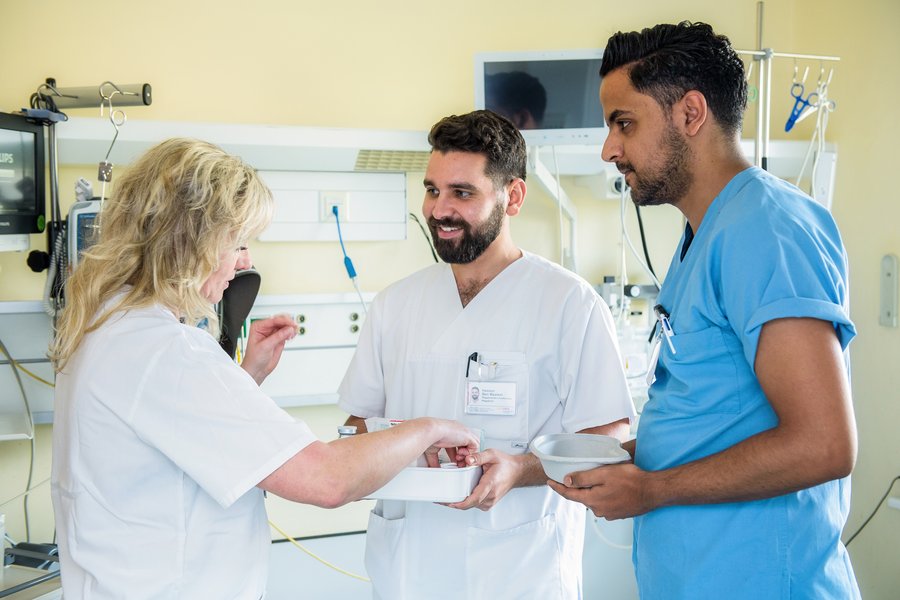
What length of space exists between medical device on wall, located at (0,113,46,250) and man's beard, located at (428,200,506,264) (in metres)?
1.03

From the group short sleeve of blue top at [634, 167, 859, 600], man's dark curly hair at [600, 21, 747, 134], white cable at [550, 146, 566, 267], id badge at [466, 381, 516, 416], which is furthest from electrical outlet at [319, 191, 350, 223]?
short sleeve of blue top at [634, 167, 859, 600]

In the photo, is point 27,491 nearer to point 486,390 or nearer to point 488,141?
point 486,390

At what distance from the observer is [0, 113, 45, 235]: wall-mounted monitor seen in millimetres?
1876

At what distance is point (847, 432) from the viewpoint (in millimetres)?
918

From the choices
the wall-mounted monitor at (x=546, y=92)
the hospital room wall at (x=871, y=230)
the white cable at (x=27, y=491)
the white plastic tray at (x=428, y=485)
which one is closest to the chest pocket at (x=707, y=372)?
the white plastic tray at (x=428, y=485)

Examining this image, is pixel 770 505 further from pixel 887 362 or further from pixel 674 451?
pixel 887 362

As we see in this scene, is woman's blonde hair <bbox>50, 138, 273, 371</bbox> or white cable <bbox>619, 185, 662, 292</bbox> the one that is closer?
woman's blonde hair <bbox>50, 138, 273, 371</bbox>

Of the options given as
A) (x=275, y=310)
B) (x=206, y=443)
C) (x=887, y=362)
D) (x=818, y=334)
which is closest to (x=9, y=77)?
(x=275, y=310)

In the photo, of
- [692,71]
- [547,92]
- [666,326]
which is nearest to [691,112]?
[692,71]

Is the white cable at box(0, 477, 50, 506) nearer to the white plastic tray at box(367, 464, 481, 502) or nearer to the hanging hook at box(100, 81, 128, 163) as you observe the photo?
the hanging hook at box(100, 81, 128, 163)

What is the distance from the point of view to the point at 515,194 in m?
1.78

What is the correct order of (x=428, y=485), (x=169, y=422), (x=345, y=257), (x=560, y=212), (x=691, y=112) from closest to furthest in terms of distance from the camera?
(x=169, y=422)
(x=691, y=112)
(x=428, y=485)
(x=345, y=257)
(x=560, y=212)

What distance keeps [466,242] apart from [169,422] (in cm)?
82

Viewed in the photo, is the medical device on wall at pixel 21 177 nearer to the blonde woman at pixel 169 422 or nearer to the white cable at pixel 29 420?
the white cable at pixel 29 420
